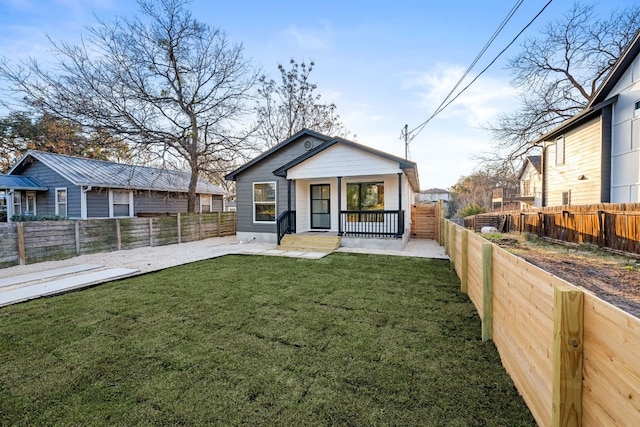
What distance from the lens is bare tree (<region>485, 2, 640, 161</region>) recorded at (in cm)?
1576

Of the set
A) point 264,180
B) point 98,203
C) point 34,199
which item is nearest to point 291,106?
point 264,180

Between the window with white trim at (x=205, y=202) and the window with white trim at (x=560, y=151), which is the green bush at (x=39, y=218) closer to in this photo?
the window with white trim at (x=205, y=202)

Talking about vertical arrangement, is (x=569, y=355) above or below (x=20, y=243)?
above

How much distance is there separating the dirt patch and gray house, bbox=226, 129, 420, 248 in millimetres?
4152

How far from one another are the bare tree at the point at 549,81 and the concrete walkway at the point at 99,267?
11.9 metres

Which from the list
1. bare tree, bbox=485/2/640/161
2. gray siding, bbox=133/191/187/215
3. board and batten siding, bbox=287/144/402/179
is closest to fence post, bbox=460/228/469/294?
board and batten siding, bbox=287/144/402/179

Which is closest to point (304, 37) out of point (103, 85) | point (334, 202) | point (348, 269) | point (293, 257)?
point (334, 202)

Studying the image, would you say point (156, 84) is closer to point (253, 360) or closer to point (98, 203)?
point (98, 203)

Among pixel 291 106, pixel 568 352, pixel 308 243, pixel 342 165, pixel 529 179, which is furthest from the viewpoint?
pixel 529 179

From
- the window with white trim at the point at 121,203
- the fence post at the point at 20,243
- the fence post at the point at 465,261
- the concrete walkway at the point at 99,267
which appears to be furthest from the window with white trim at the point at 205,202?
the fence post at the point at 465,261

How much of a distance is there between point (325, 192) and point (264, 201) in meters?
2.82

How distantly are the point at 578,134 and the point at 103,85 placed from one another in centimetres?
1965

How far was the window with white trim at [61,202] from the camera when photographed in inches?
553

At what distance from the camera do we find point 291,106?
21.1 meters
